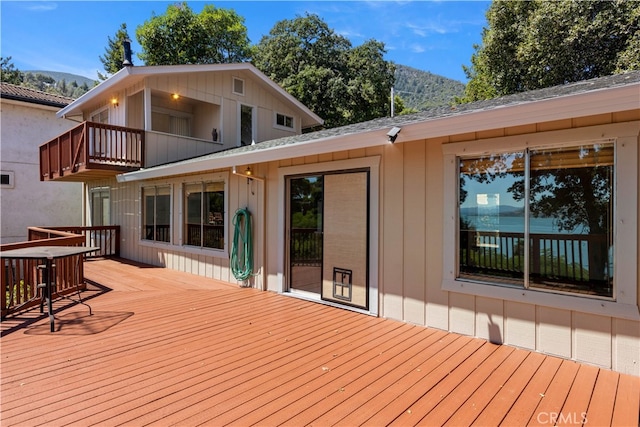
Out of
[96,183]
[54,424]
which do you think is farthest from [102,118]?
[54,424]

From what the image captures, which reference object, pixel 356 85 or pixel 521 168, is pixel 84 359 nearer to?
pixel 521 168

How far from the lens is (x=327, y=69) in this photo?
18922 millimetres

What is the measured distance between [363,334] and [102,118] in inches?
450

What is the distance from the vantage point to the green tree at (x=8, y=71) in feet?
80.7

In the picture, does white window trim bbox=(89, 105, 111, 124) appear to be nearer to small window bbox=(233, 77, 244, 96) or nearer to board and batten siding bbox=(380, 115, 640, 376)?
small window bbox=(233, 77, 244, 96)

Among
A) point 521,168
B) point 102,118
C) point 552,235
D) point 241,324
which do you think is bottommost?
point 241,324

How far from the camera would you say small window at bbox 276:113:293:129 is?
12.3 meters

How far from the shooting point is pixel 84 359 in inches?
119

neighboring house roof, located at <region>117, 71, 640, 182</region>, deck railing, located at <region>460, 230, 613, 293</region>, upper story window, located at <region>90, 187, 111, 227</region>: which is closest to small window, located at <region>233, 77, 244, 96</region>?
upper story window, located at <region>90, 187, 111, 227</region>

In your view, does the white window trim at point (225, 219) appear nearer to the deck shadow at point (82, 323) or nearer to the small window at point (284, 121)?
the deck shadow at point (82, 323)

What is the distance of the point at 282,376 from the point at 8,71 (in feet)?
112

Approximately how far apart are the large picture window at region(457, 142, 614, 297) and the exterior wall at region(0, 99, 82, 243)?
15.4 metres

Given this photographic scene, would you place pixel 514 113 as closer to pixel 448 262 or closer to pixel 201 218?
pixel 448 262

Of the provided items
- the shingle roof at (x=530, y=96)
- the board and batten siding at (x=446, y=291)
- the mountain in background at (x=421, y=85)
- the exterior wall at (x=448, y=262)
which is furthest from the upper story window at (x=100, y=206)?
the mountain in background at (x=421, y=85)
